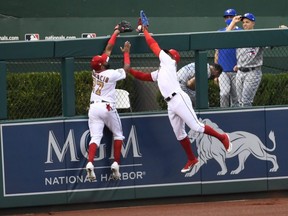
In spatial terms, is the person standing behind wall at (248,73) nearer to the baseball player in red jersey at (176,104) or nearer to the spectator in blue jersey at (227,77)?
the spectator in blue jersey at (227,77)

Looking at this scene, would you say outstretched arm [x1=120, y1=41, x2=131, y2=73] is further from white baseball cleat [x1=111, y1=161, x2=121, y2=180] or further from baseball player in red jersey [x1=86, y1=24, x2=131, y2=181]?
white baseball cleat [x1=111, y1=161, x2=121, y2=180]

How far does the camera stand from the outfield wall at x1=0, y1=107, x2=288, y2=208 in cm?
969

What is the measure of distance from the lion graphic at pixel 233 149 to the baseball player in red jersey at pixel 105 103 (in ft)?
3.09

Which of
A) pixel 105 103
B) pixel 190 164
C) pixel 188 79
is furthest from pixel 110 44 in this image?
pixel 190 164

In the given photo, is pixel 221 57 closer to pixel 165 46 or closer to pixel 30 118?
pixel 165 46

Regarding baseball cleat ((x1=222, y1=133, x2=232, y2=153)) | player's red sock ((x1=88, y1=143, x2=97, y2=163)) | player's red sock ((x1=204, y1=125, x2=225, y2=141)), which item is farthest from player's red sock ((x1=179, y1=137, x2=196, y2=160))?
player's red sock ((x1=88, y1=143, x2=97, y2=163))

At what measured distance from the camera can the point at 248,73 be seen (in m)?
10.4

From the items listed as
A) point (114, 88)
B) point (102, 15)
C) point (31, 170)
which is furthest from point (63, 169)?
point (102, 15)

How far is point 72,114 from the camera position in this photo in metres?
9.79

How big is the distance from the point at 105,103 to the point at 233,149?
1.72m

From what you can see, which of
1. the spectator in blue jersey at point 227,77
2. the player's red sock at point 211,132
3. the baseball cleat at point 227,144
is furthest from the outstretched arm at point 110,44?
the baseball cleat at point 227,144

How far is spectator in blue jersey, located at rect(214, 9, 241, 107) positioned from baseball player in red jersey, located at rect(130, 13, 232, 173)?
39.4 inches

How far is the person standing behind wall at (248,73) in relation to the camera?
33.9 ft

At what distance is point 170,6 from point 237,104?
14.8 ft
